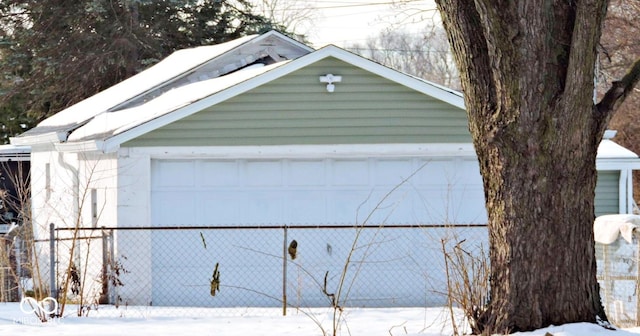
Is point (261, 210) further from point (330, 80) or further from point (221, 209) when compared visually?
point (330, 80)

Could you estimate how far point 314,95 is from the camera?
643 inches

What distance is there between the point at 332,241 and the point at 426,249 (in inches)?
55.6

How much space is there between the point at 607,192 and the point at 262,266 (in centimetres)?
776

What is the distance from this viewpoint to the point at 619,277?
12555mm

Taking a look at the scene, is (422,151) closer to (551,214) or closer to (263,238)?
(263,238)

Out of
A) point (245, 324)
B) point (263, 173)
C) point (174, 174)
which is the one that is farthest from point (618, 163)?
point (245, 324)

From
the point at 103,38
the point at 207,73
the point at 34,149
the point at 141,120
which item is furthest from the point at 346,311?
the point at 103,38

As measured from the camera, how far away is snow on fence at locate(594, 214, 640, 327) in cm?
1211

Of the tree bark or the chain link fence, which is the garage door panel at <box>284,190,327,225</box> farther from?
the tree bark

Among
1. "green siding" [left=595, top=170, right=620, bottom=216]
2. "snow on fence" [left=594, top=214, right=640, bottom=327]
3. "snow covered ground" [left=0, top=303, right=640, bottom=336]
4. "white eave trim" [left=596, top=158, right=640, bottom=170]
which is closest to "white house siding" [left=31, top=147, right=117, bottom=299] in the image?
"snow covered ground" [left=0, top=303, right=640, bottom=336]

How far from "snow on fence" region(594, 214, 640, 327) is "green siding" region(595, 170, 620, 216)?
7.97 meters

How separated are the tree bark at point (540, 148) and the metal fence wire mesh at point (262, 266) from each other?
22.3 ft

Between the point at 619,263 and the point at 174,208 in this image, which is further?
the point at 174,208

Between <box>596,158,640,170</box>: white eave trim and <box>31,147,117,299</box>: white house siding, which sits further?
Answer: <box>596,158,640,170</box>: white eave trim
